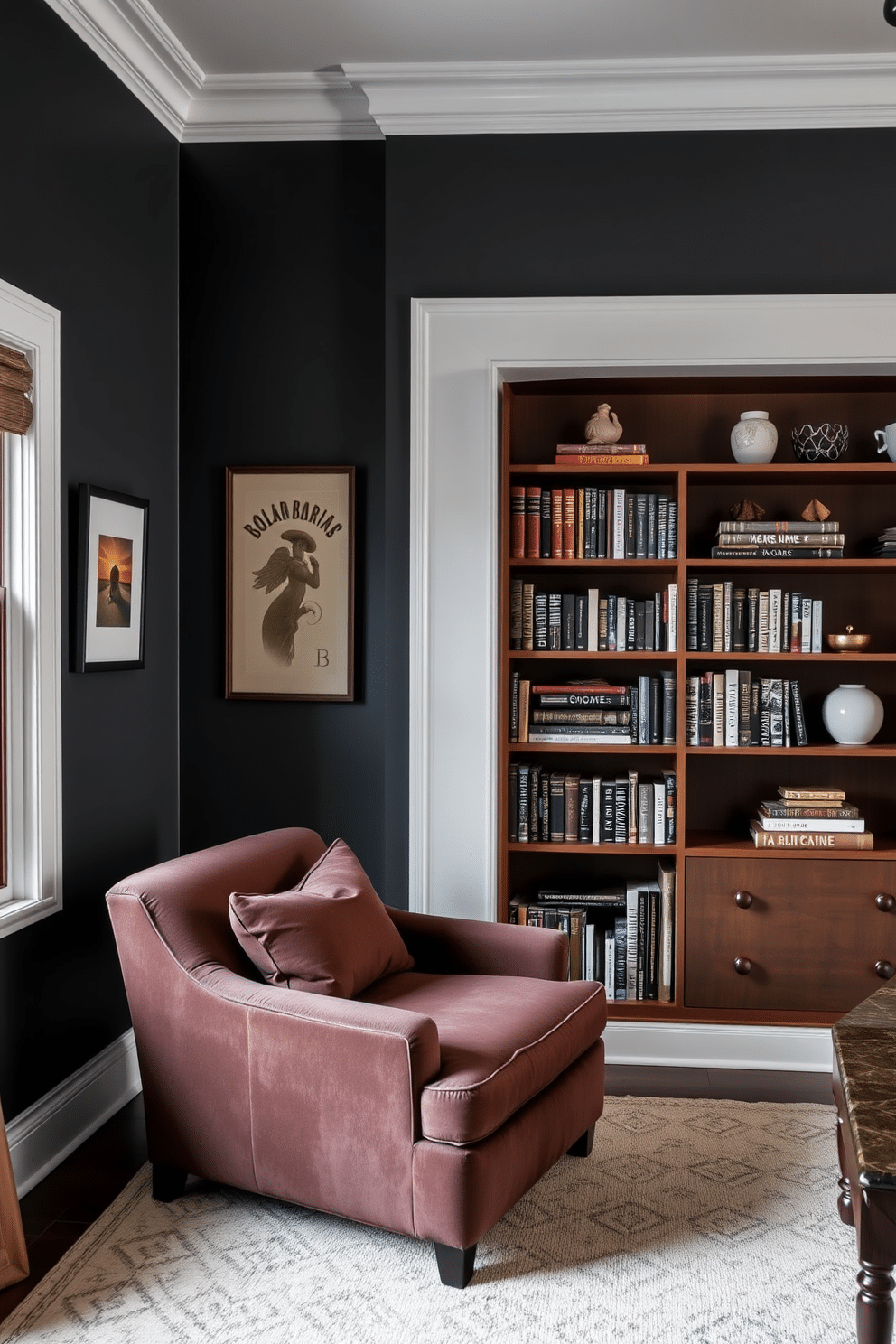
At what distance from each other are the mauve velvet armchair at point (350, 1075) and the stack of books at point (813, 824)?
1.01 meters

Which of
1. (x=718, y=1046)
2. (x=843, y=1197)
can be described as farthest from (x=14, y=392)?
(x=718, y=1046)

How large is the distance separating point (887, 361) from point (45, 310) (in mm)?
2405

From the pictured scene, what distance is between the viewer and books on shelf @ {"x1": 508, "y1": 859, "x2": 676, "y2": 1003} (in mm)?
3625

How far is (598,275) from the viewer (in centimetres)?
348

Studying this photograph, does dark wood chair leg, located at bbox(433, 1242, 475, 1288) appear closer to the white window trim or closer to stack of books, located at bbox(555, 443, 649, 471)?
the white window trim

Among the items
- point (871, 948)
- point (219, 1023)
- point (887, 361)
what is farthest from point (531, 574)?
point (219, 1023)

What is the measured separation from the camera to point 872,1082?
6.64 feet

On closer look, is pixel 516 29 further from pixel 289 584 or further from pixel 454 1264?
pixel 454 1264

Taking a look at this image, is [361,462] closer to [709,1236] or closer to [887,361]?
[887,361]

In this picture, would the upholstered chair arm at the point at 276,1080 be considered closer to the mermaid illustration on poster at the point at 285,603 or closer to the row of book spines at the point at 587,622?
the mermaid illustration on poster at the point at 285,603

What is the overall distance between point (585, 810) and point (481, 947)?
2.52ft

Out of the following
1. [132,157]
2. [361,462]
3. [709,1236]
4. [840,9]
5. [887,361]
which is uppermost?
[840,9]

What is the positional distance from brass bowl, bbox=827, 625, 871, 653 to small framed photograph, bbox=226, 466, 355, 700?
5.13 feet

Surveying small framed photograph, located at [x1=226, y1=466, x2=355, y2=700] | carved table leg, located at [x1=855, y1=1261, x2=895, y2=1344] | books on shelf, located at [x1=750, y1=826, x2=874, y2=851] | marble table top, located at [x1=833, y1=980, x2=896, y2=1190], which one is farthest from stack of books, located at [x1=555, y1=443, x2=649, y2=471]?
carved table leg, located at [x1=855, y1=1261, x2=895, y2=1344]
